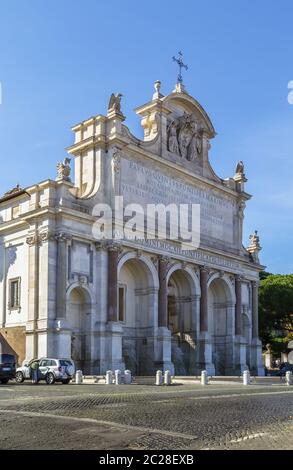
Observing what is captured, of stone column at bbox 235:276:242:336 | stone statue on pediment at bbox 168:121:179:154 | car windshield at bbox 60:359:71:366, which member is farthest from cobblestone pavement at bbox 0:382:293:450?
stone column at bbox 235:276:242:336

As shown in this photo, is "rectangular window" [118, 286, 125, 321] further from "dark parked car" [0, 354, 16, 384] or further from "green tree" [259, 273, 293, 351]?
"green tree" [259, 273, 293, 351]

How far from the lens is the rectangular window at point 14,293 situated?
127ft

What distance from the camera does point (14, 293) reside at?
39.0 meters

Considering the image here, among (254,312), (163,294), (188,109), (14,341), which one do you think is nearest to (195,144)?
(188,109)

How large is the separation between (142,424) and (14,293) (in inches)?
1103

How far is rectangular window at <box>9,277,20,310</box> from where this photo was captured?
38634 millimetres

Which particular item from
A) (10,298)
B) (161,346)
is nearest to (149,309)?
(161,346)

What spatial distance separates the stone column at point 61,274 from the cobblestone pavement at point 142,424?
16.9 m

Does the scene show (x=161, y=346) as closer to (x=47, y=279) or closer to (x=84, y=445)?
(x=47, y=279)

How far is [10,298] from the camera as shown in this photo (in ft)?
128

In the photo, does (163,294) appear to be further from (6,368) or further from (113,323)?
(6,368)

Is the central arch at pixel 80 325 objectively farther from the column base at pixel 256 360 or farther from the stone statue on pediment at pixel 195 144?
the column base at pixel 256 360
